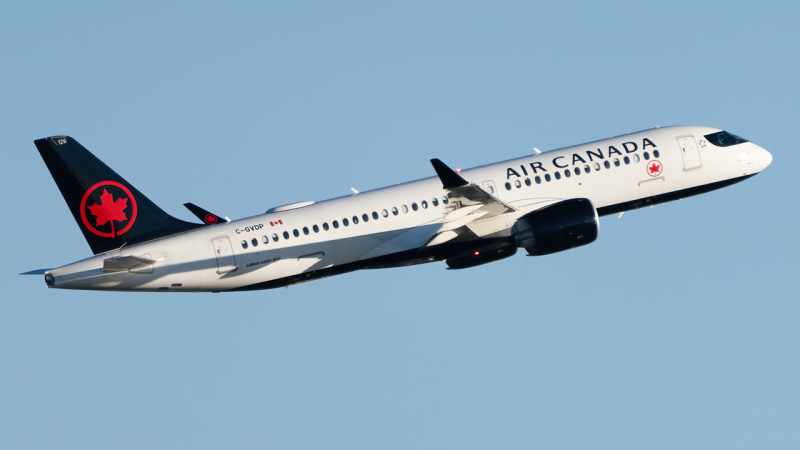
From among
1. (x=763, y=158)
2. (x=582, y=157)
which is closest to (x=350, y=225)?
(x=582, y=157)

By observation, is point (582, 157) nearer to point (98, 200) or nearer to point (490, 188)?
point (490, 188)

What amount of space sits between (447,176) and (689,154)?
15.5 meters

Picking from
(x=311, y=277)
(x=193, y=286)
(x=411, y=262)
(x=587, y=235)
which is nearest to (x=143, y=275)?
(x=193, y=286)

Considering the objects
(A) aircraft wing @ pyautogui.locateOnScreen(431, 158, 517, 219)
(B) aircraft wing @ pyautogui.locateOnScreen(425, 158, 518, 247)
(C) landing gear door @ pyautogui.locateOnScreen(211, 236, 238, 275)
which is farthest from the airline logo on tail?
(A) aircraft wing @ pyautogui.locateOnScreen(431, 158, 517, 219)

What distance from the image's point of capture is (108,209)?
48.1 meters

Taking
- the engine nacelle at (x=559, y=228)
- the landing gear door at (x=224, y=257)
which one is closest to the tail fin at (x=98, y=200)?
the landing gear door at (x=224, y=257)

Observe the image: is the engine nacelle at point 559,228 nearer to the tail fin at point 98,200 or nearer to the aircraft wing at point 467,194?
the aircraft wing at point 467,194

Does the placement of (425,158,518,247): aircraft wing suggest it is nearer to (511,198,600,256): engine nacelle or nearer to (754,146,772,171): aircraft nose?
(511,198,600,256): engine nacelle

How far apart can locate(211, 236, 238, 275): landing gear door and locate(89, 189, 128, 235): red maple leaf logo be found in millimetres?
4632

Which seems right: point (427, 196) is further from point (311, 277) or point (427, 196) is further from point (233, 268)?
point (233, 268)

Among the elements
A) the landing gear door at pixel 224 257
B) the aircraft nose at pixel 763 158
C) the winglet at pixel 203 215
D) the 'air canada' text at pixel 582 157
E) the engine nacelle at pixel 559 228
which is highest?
the winglet at pixel 203 215

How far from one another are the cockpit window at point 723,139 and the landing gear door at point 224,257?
26529 millimetres

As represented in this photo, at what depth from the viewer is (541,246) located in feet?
161

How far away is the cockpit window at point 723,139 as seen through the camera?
55.2 metres
